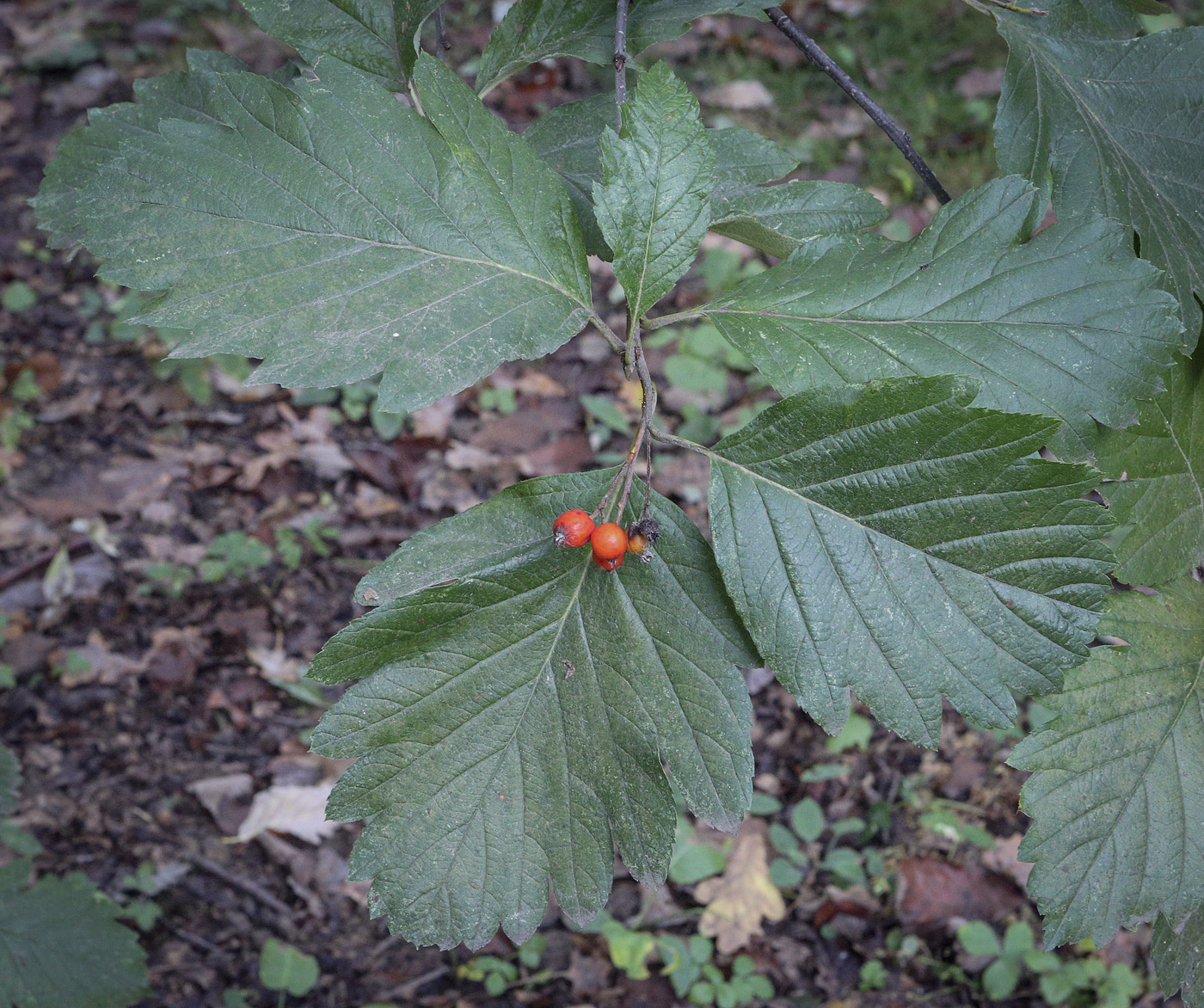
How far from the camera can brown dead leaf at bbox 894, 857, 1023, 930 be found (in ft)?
10.7

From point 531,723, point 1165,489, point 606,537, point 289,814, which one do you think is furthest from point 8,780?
point 1165,489

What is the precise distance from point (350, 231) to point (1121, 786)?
1.44 metres

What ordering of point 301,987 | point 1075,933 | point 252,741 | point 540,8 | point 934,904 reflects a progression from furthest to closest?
point 252,741
point 934,904
point 301,987
point 540,8
point 1075,933

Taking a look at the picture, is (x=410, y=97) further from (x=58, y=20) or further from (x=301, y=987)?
(x=58, y=20)

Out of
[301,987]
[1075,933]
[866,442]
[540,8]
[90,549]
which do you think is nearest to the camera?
[866,442]

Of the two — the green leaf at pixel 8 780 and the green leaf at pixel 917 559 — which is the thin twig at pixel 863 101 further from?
the green leaf at pixel 8 780

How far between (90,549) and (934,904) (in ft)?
12.3

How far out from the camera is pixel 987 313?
4.15ft

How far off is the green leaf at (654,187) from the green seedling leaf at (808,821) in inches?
107

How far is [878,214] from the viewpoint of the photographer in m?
1.46

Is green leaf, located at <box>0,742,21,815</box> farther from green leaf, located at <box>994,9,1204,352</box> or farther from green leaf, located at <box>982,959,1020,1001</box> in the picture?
green leaf, located at <box>982,959,1020,1001</box>

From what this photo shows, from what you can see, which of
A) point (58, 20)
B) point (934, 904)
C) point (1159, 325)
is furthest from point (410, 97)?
point (58, 20)

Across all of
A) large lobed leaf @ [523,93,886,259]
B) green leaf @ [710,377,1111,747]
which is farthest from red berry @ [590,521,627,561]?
large lobed leaf @ [523,93,886,259]

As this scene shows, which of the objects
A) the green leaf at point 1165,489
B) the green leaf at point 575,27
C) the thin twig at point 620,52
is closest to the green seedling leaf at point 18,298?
the green leaf at point 575,27
